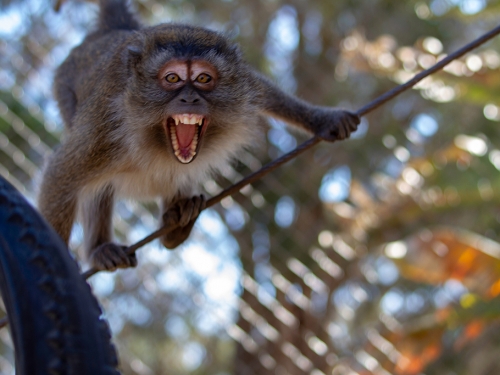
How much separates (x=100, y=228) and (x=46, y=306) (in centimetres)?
208

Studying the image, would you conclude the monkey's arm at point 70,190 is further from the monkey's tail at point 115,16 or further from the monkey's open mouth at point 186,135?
the monkey's tail at point 115,16

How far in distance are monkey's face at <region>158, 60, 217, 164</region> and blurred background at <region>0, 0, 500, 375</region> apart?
5.49 feet

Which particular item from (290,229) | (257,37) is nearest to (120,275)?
(290,229)

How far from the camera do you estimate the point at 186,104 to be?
7.84 ft

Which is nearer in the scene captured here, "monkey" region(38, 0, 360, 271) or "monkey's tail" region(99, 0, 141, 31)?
"monkey" region(38, 0, 360, 271)

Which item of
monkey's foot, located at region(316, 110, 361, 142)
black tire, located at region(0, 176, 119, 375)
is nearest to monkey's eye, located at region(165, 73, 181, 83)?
monkey's foot, located at region(316, 110, 361, 142)

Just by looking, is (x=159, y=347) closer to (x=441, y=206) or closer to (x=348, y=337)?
(x=348, y=337)

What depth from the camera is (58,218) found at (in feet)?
8.62

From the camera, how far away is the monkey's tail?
3609 millimetres

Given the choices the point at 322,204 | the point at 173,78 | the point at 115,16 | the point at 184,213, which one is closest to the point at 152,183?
the point at 184,213

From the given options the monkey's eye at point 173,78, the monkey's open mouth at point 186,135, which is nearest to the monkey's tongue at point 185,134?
the monkey's open mouth at point 186,135

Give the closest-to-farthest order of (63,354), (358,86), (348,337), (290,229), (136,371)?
(63,354), (136,371), (290,229), (348,337), (358,86)

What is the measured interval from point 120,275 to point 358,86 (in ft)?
10.9

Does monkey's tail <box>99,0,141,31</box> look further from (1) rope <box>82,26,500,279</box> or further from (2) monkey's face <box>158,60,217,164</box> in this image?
(1) rope <box>82,26,500,279</box>
